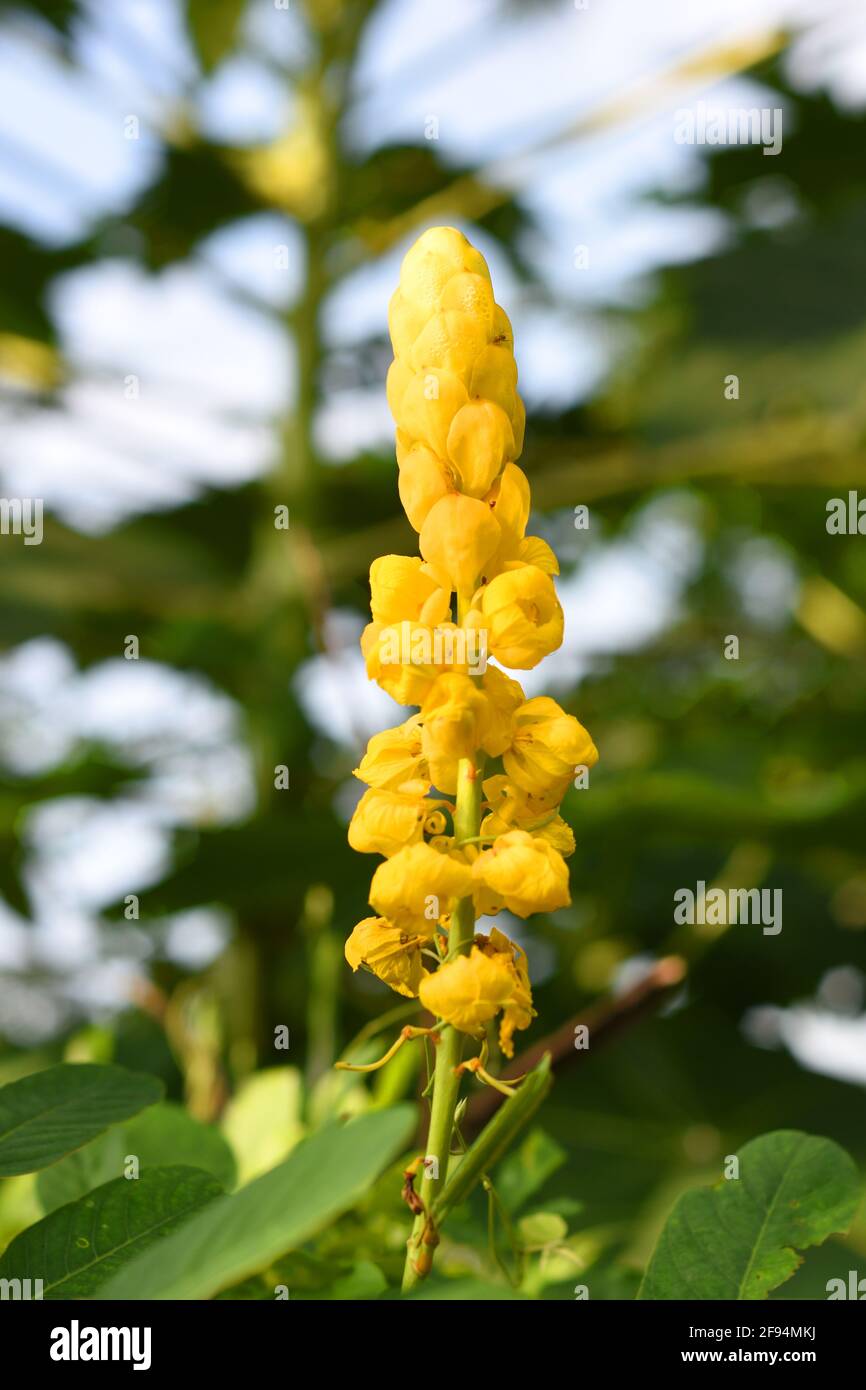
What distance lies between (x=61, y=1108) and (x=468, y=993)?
13 centimetres

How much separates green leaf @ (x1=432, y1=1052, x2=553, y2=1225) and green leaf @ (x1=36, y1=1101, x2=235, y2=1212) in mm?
140

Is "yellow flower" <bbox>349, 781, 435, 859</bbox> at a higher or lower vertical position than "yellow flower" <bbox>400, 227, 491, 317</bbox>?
lower

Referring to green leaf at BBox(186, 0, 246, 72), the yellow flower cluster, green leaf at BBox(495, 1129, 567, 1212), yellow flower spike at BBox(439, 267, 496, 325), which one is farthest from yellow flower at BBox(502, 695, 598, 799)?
green leaf at BBox(186, 0, 246, 72)

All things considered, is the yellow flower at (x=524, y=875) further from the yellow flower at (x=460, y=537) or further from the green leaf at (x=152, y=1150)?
the green leaf at (x=152, y=1150)

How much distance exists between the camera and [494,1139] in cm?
31

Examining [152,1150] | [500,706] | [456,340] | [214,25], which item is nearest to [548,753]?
[500,706]

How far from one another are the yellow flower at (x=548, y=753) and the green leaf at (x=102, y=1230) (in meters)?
0.14

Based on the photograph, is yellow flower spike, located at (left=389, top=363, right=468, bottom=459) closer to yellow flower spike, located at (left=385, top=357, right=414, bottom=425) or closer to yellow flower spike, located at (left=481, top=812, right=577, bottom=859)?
yellow flower spike, located at (left=385, top=357, right=414, bottom=425)

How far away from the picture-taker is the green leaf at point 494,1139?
0.99 ft

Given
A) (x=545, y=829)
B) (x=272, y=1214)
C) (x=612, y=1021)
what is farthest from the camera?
(x=612, y=1021)

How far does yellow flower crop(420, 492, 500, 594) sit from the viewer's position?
0.35m

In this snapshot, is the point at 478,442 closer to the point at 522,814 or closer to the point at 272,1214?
the point at 522,814

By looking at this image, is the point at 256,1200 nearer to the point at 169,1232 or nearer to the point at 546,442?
the point at 169,1232

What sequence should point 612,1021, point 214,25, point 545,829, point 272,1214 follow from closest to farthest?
1. point 272,1214
2. point 545,829
3. point 612,1021
4. point 214,25
